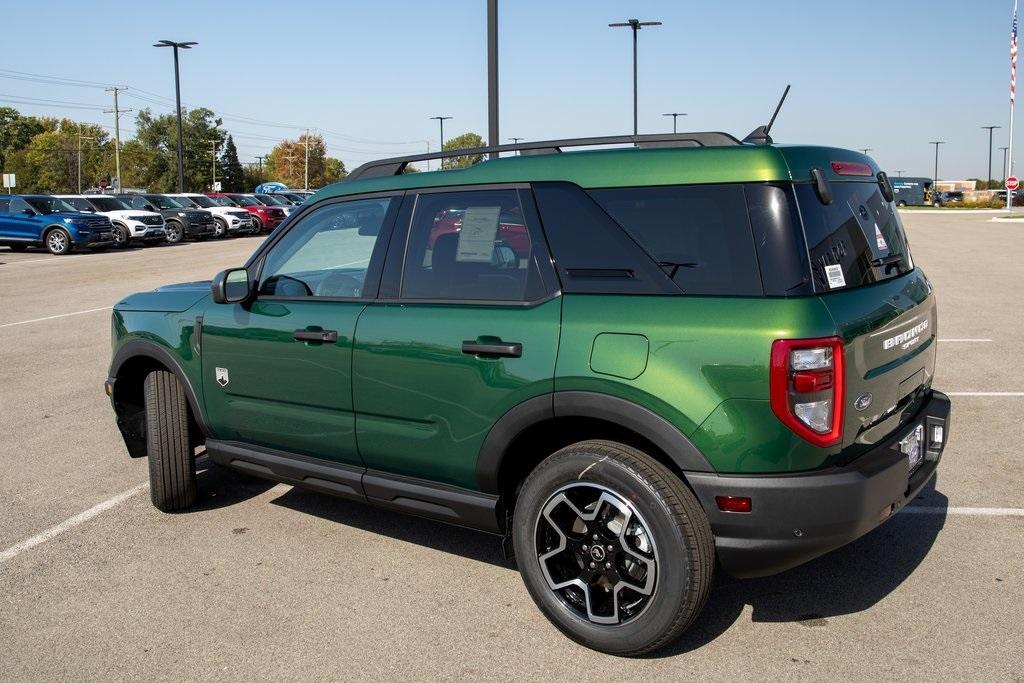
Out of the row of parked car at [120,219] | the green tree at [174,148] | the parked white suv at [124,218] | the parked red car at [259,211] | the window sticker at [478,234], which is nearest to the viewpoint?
the window sticker at [478,234]

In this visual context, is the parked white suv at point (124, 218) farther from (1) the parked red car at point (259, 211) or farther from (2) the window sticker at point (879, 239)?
(2) the window sticker at point (879, 239)

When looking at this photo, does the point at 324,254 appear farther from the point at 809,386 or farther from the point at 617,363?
the point at 809,386

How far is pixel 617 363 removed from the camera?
3.26m

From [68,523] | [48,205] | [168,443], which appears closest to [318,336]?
[168,443]

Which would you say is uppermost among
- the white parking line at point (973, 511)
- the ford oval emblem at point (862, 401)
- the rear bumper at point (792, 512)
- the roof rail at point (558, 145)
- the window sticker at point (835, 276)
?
the roof rail at point (558, 145)

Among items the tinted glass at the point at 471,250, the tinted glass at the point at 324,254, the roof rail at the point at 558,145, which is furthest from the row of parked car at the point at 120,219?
the tinted glass at the point at 471,250

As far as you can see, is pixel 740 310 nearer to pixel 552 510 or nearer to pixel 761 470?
pixel 761 470

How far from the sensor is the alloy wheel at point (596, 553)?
330 centimetres

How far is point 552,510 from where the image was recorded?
347 cm

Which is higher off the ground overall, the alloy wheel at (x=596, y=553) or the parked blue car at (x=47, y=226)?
the parked blue car at (x=47, y=226)

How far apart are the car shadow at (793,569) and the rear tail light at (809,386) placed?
100 cm

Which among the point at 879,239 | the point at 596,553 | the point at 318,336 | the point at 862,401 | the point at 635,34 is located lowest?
the point at 596,553

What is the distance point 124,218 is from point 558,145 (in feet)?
95.0

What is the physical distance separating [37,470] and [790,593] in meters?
4.60
